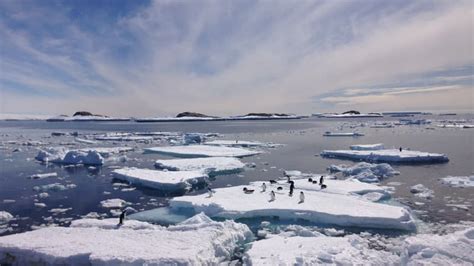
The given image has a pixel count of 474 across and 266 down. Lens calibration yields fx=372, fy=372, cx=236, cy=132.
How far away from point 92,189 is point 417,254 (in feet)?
52.5

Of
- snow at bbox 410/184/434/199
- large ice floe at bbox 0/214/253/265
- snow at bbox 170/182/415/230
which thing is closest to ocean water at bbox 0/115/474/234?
snow at bbox 410/184/434/199

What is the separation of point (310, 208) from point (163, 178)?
9.50m

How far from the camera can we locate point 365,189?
1712cm

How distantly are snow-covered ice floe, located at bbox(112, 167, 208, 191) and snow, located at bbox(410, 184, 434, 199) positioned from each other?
11.1 meters

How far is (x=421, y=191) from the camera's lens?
17.8 metres

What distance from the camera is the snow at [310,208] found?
41.3 ft

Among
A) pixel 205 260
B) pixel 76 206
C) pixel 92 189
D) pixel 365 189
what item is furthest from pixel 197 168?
pixel 205 260

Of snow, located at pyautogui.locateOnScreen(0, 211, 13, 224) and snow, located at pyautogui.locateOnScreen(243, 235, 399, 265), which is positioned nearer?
snow, located at pyautogui.locateOnScreen(243, 235, 399, 265)

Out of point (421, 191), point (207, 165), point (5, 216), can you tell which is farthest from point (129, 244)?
point (207, 165)

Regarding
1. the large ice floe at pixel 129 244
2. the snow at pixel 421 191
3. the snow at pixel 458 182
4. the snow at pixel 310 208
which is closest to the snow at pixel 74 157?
the snow at pixel 310 208

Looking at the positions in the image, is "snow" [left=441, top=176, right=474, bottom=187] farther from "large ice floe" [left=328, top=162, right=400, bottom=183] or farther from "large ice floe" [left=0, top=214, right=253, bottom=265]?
"large ice floe" [left=0, top=214, right=253, bottom=265]

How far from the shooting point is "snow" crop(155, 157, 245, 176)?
24.2 meters

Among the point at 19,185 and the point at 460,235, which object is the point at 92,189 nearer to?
the point at 19,185

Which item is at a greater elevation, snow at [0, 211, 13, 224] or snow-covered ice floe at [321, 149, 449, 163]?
snow-covered ice floe at [321, 149, 449, 163]
